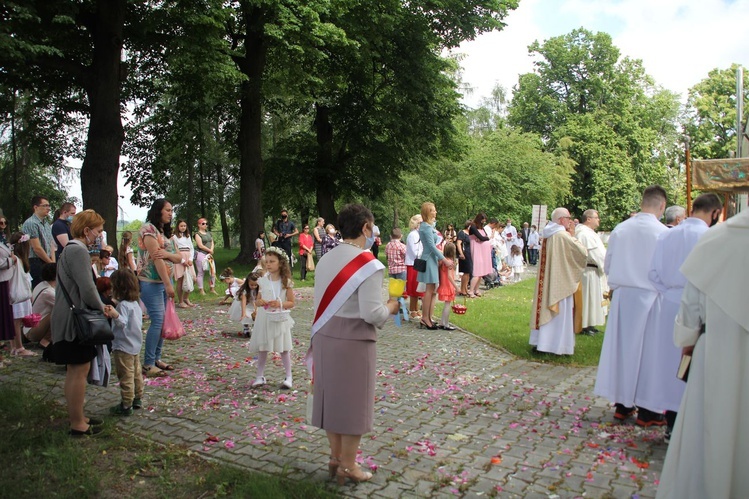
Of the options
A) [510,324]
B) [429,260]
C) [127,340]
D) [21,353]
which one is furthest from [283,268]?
[510,324]

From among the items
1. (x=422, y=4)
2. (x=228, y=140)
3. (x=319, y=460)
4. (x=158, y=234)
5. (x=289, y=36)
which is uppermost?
(x=422, y=4)

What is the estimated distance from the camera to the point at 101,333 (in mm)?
5223

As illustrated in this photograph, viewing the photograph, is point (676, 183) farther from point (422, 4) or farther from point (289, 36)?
point (289, 36)

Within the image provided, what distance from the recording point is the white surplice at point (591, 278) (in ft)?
36.1

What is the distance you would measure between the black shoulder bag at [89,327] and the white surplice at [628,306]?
192 inches

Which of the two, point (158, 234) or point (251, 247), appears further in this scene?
point (251, 247)

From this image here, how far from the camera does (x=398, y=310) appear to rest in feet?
16.5

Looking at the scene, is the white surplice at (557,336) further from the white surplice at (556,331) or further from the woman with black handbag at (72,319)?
the woman with black handbag at (72,319)

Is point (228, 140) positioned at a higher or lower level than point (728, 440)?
higher

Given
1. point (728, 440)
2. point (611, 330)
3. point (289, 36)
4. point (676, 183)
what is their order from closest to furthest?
1. point (728, 440)
2. point (611, 330)
3. point (289, 36)
4. point (676, 183)

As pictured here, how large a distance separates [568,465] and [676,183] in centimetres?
5867

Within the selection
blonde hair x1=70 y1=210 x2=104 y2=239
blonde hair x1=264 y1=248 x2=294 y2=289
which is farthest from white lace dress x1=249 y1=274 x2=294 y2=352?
blonde hair x1=70 y1=210 x2=104 y2=239

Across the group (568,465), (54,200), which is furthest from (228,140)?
(568,465)

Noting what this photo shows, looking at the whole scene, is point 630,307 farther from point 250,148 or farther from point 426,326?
point 250,148
